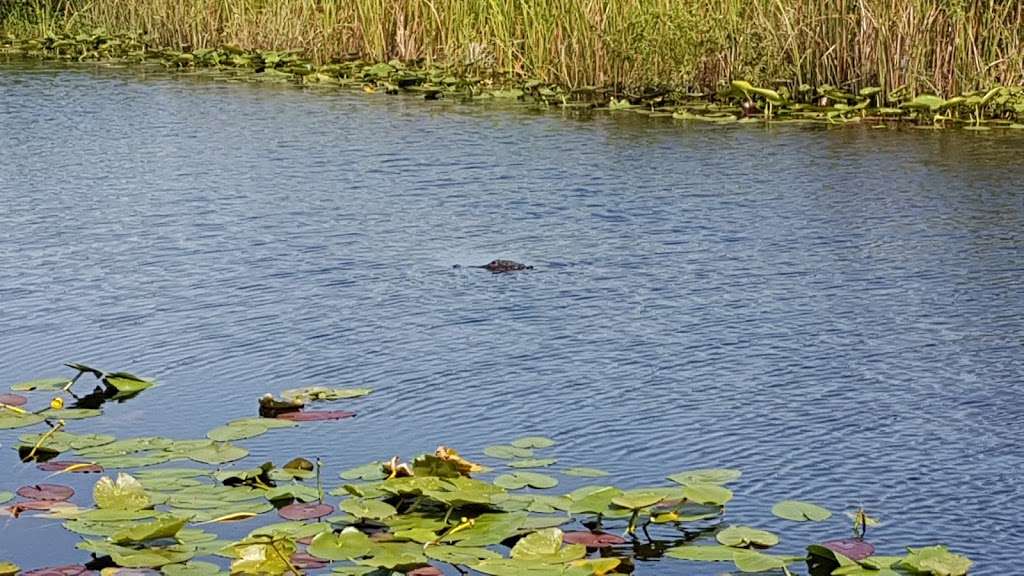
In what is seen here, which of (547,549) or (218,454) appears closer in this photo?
(547,549)

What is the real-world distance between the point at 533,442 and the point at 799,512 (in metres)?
0.69

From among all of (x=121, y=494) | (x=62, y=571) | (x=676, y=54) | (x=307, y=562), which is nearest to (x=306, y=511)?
(x=307, y=562)

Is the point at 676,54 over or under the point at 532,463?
over

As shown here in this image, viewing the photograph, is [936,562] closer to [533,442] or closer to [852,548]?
[852,548]

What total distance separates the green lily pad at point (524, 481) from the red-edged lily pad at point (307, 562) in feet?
1.55

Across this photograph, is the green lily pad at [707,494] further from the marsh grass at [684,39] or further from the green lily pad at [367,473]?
the marsh grass at [684,39]

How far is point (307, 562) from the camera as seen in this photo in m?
2.83

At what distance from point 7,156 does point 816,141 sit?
3962 millimetres

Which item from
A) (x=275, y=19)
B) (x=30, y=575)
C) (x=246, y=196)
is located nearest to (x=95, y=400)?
(x=30, y=575)

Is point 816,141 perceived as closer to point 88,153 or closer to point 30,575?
point 88,153

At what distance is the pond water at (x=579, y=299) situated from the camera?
351 cm

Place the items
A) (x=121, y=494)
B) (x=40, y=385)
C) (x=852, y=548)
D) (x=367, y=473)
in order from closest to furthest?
(x=852, y=548), (x=121, y=494), (x=367, y=473), (x=40, y=385)

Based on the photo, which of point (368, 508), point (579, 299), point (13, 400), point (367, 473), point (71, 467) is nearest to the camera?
point (368, 508)

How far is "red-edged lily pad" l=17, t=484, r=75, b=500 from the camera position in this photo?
125 inches
